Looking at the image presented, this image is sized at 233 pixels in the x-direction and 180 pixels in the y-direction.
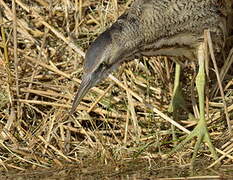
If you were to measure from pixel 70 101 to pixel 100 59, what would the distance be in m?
0.97

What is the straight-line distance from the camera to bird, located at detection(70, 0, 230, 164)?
3.64m

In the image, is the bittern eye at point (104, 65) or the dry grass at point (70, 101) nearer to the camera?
the bittern eye at point (104, 65)

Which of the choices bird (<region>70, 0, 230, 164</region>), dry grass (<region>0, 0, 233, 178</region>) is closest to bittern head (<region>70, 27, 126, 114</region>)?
bird (<region>70, 0, 230, 164</region>)

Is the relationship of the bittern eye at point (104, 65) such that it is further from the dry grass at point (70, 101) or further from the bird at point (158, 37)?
the dry grass at point (70, 101)

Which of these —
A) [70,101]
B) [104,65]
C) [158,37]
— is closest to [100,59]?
[104,65]

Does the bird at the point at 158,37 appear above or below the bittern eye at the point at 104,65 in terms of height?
above

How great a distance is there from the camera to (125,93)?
454cm

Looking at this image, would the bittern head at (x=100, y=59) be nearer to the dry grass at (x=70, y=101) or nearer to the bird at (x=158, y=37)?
the bird at (x=158, y=37)

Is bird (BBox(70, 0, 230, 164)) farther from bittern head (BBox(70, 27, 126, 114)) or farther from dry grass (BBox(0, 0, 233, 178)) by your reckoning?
dry grass (BBox(0, 0, 233, 178))

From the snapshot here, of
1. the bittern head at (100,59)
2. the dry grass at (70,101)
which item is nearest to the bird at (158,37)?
the bittern head at (100,59)

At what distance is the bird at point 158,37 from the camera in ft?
12.0

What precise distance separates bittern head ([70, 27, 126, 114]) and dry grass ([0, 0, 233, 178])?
1.80 feet

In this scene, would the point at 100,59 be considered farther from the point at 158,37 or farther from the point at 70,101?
the point at 70,101

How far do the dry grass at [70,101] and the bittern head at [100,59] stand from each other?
0.55 metres
